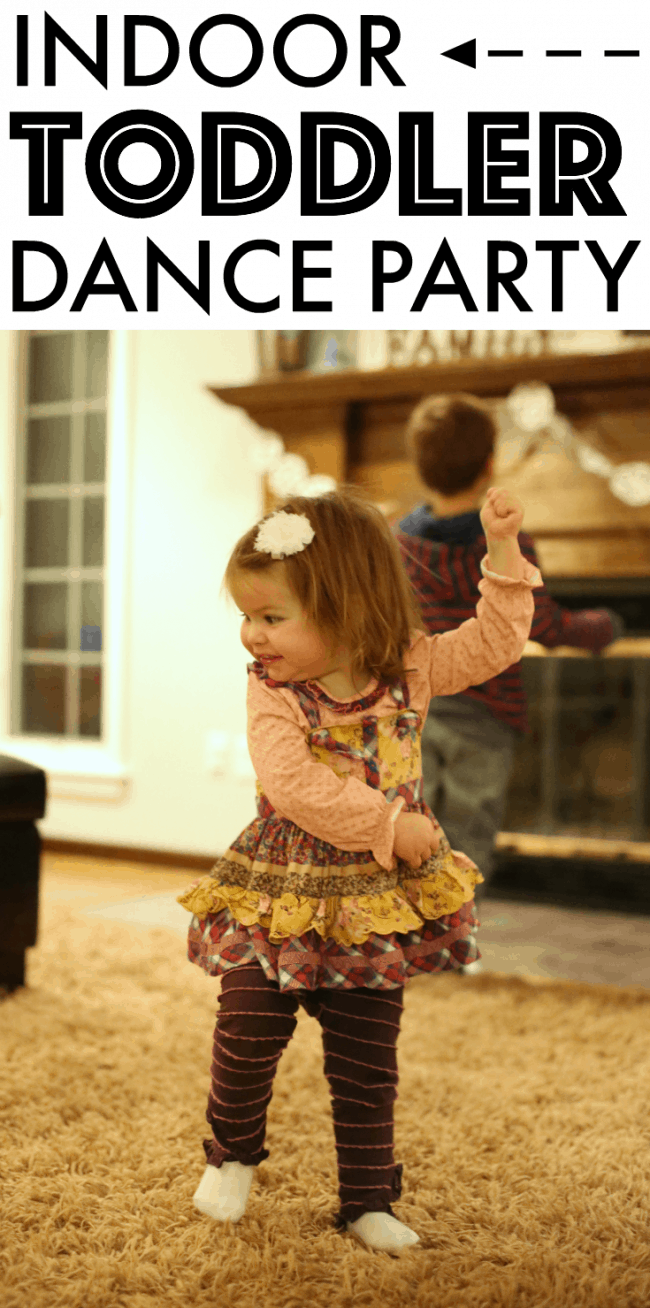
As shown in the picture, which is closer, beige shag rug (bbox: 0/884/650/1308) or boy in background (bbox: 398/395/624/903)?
beige shag rug (bbox: 0/884/650/1308)

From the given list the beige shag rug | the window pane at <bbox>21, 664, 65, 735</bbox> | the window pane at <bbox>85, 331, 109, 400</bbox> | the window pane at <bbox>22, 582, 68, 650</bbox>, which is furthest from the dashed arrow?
the window pane at <bbox>21, 664, 65, 735</bbox>

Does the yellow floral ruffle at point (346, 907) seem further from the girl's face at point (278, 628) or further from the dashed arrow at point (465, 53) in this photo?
the dashed arrow at point (465, 53)

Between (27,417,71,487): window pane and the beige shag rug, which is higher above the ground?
(27,417,71,487): window pane

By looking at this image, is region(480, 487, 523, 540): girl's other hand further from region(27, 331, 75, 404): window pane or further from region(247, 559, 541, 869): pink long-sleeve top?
region(27, 331, 75, 404): window pane

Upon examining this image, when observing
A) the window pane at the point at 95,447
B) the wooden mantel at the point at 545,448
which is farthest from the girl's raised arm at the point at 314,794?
the window pane at the point at 95,447

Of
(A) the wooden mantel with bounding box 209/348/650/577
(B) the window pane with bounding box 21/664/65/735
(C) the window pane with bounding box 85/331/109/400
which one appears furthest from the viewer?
(B) the window pane with bounding box 21/664/65/735

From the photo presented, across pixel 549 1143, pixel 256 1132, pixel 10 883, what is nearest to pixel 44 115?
pixel 10 883

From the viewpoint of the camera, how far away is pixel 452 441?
182cm

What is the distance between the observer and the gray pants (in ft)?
6.23

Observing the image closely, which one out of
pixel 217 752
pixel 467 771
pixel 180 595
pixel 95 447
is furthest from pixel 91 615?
pixel 467 771

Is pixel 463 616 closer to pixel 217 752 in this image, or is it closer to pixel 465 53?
pixel 465 53

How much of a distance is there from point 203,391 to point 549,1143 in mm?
2709

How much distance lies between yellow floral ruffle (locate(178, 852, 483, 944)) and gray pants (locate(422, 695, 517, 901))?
808mm

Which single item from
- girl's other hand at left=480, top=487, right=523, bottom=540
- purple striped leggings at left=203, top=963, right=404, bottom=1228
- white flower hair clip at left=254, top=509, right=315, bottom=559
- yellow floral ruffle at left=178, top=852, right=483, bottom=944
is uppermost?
girl's other hand at left=480, top=487, right=523, bottom=540
